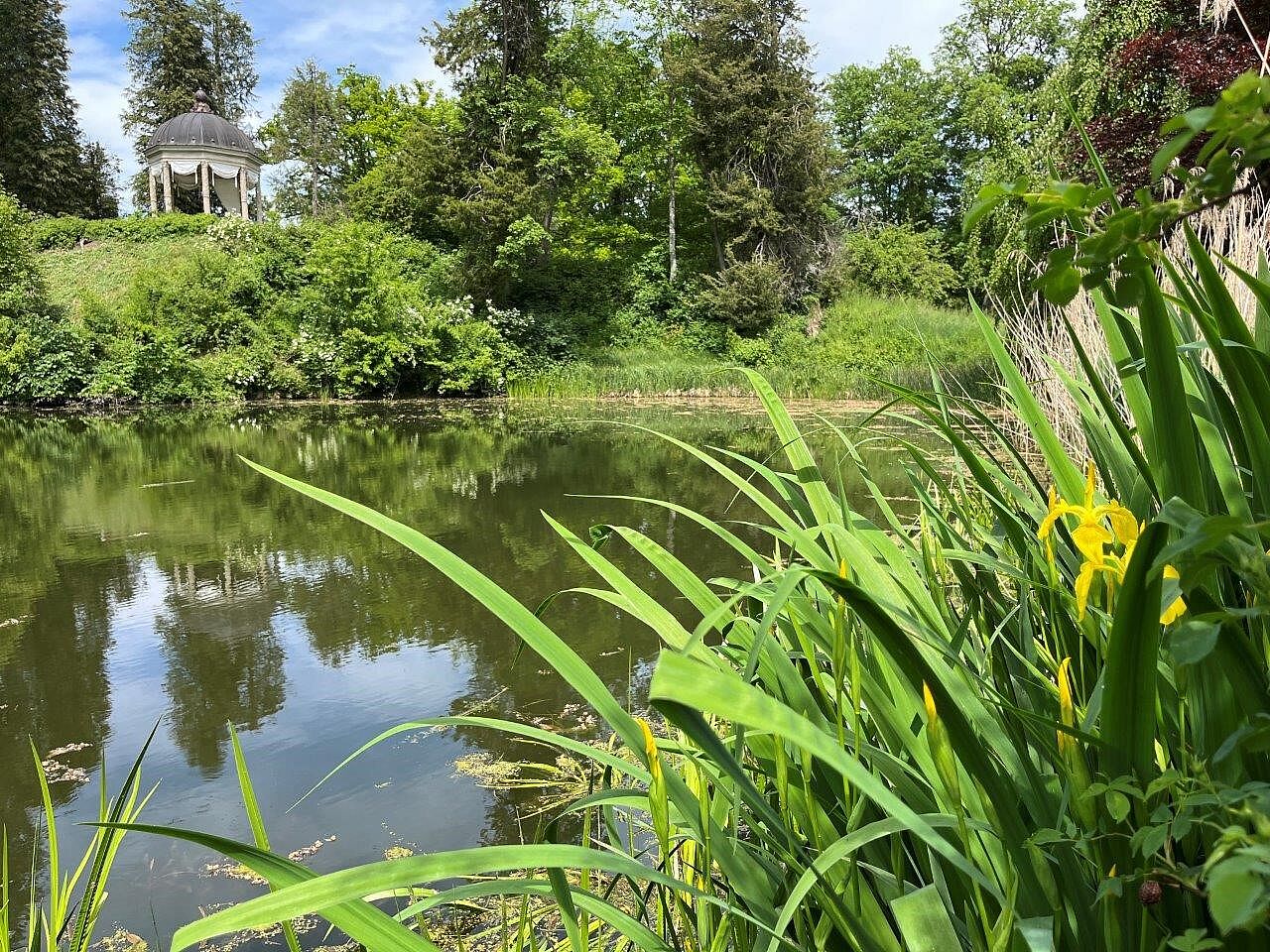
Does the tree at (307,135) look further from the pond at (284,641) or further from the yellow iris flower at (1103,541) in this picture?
the yellow iris flower at (1103,541)

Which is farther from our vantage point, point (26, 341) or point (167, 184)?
point (167, 184)

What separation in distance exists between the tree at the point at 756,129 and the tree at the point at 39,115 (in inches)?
722

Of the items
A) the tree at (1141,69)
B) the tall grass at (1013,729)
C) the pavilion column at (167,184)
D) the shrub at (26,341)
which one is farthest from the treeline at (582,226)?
the tall grass at (1013,729)

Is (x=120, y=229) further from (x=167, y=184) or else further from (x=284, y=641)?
(x=284, y=641)

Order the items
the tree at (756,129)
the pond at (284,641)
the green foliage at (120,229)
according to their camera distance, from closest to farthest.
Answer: the pond at (284,641) < the tree at (756,129) < the green foliage at (120,229)

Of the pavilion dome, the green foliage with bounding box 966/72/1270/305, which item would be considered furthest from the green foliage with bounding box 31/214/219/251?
the green foliage with bounding box 966/72/1270/305

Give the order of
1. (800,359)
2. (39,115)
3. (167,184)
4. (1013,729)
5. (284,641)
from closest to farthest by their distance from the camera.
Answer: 1. (1013,729)
2. (284,641)
3. (800,359)
4. (167,184)
5. (39,115)

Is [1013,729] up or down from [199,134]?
down

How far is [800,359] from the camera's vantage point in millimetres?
16891

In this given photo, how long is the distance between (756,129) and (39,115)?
2029 cm

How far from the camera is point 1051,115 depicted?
998 centimetres

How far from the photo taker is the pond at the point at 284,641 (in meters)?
2.15

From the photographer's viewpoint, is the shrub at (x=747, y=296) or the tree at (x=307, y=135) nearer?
the shrub at (x=747, y=296)

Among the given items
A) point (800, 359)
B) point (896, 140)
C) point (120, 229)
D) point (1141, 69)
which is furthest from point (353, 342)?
point (896, 140)
